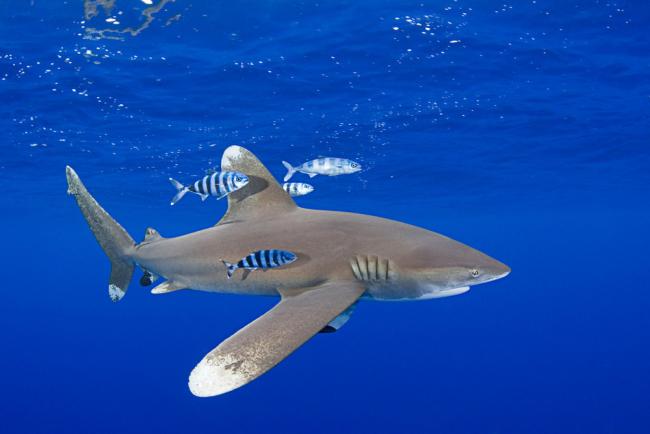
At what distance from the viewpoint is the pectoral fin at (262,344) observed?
2854 mm

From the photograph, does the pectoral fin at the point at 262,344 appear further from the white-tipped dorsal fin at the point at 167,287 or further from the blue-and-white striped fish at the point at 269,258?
the white-tipped dorsal fin at the point at 167,287

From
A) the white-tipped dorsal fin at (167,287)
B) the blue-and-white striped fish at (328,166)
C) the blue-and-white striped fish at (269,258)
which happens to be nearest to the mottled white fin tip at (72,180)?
the white-tipped dorsal fin at (167,287)

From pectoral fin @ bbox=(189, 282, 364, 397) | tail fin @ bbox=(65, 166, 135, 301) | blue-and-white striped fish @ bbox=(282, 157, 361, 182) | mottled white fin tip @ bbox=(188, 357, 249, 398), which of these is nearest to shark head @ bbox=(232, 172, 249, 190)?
tail fin @ bbox=(65, 166, 135, 301)

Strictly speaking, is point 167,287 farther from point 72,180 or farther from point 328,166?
point 328,166

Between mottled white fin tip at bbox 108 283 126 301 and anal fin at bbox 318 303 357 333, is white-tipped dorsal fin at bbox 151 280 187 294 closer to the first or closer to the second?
mottled white fin tip at bbox 108 283 126 301

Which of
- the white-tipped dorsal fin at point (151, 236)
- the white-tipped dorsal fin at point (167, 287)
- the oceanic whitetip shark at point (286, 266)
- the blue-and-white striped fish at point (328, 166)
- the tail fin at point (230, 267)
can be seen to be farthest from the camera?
the blue-and-white striped fish at point (328, 166)

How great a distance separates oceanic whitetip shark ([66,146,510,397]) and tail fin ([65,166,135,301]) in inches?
0.5

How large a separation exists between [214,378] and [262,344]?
34 cm

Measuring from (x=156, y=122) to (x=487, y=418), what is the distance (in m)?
23.6

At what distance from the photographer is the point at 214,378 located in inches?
113

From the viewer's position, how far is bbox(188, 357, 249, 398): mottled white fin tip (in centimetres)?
281

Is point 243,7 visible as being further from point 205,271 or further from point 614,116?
point 614,116

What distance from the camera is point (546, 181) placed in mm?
33312

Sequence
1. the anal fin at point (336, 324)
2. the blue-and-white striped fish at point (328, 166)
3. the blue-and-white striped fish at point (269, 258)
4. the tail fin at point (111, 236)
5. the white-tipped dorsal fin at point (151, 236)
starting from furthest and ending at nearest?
the blue-and-white striped fish at point (328, 166) → the white-tipped dorsal fin at point (151, 236) → the tail fin at point (111, 236) → the blue-and-white striped fish at point (269, 258) → the anal fin at point (336, 324)
